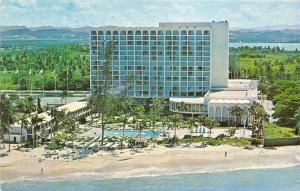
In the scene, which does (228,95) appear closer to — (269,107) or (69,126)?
(269,107)

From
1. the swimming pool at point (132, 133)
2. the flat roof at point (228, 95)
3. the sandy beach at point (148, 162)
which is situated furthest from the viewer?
the flat roof at point (228, 95)

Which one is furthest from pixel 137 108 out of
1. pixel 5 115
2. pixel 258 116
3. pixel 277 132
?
pixel 5 115

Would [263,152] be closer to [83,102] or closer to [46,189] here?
[46,189]

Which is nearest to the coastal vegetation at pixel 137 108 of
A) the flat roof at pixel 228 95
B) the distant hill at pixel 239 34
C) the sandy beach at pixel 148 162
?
the sandy beach at pixel 148 162

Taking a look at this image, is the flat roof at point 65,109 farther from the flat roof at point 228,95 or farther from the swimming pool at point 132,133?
the flat roof at point 228,95

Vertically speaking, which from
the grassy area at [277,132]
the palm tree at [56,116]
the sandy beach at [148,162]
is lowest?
the sandy beach at [148,162]

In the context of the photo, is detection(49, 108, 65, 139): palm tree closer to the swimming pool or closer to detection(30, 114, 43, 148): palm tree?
detection(30, 114, 43, 148): palm tree

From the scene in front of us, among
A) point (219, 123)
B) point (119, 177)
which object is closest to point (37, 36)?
point (219, 123)
